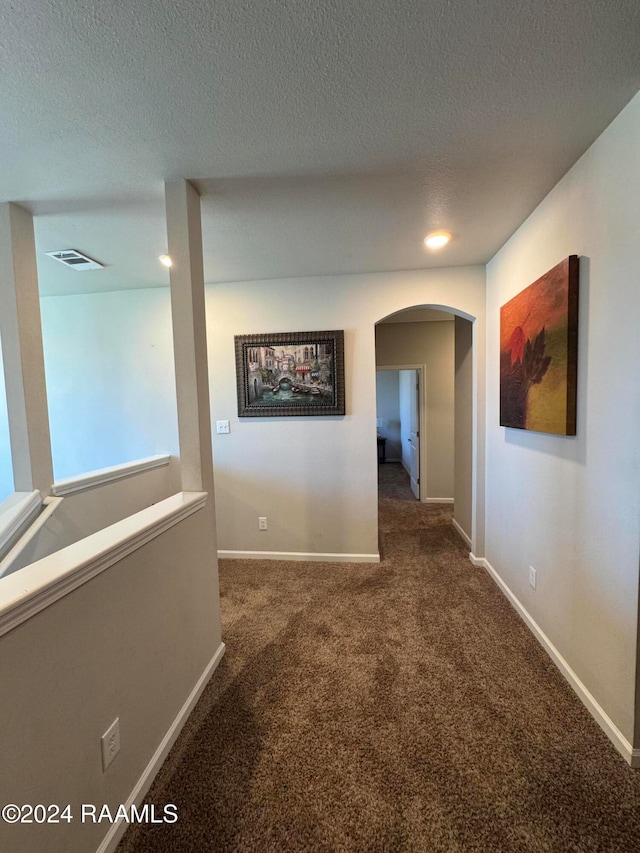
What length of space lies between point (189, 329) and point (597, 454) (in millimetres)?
1972

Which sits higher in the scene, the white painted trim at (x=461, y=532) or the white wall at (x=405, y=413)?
the white wall at (x=405, y=413)

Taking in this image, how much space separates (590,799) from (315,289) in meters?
3.19

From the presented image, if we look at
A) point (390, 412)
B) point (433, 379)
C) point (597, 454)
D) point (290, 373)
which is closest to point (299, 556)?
point (290, 373)

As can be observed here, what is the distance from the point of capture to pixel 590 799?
118cm

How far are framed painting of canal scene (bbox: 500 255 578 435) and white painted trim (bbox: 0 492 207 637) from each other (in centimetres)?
192

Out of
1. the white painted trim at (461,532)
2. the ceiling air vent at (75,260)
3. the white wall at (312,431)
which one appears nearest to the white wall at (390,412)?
the white painted trim at (461,532)

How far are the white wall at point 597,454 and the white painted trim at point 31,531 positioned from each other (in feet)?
9.28

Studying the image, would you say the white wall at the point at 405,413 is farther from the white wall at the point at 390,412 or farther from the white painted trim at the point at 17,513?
the white painted trim at the point at 17,513

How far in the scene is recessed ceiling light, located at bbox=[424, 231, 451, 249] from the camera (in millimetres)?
2209

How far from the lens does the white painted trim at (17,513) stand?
1.78 metres

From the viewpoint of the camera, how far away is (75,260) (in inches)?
96.6

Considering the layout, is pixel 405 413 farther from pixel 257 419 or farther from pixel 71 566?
pixel 71 566

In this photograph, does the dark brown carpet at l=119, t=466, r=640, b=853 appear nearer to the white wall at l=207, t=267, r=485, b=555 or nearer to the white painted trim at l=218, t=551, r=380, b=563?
the white painted trim at l=218, t=551, r=380, b=563

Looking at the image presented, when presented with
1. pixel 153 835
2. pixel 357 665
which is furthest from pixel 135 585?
pixel 357 665
